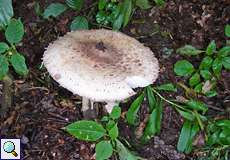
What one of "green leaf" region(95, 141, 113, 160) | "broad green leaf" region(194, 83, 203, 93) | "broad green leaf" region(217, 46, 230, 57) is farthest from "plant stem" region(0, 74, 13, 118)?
"broad green leaf" region(217, 46, 230, 57)

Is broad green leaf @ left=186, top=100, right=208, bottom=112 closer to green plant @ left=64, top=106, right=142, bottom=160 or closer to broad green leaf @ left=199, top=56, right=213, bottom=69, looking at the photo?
broad green leaf @ left=199, top=56, right=213, bottom=69

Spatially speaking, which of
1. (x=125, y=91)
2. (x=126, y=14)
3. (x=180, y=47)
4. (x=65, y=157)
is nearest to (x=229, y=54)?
(x=180, y=47)

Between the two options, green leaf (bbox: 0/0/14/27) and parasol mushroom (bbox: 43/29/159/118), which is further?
green leaf (bbox: 0/0/14/27)

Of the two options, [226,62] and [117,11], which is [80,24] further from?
[226,62]

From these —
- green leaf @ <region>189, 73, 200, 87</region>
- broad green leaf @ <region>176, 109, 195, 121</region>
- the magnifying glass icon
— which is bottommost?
the magnifying glass icon

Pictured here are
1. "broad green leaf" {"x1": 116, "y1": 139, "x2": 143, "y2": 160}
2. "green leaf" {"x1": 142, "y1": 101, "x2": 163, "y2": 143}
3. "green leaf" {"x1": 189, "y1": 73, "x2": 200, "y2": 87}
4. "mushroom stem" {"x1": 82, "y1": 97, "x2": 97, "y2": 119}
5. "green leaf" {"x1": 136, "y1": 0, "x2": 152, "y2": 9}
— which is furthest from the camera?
"green leaf" {"x1": 136, "y1": 0, "x2": 152, "y2": 9}

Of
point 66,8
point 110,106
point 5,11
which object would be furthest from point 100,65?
point 66,8
